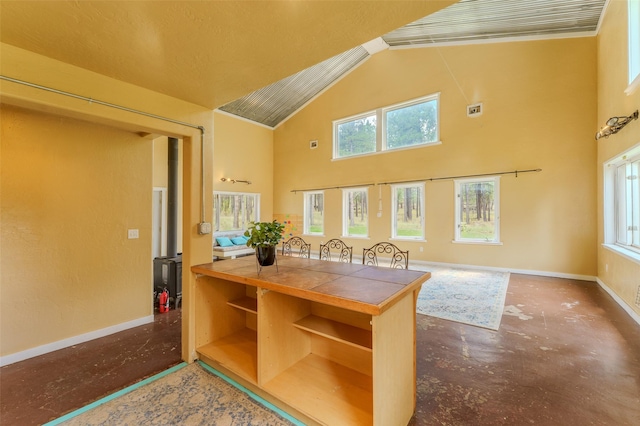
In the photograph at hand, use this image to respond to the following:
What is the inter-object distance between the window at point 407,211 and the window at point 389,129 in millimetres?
1151

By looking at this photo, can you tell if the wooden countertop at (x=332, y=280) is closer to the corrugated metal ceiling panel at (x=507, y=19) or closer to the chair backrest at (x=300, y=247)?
the chair backrest at (x=300, y=247)

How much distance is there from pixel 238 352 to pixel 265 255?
0.87m

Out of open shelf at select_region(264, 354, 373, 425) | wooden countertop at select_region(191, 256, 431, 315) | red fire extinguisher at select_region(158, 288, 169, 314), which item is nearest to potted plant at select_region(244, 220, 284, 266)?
wooden countertop at select_region(191, 256, 431, 315)

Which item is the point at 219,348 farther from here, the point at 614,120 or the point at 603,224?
the point at 603,224

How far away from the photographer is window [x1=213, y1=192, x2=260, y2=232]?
25.7 feet

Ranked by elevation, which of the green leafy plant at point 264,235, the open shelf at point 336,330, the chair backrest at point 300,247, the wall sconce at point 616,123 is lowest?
the open shelf at point 336,330

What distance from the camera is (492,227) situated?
5.83 meters

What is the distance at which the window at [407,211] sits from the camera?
6.75m

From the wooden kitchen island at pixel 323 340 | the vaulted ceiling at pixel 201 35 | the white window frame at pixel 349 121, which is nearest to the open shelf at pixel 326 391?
the wooden kitchen island at pixel 323 340

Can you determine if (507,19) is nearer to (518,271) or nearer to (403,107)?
(403,107)

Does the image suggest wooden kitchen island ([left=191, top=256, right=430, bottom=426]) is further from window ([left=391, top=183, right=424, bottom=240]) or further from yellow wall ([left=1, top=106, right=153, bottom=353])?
window ([left=391, top=183, right=424, bottom=240])

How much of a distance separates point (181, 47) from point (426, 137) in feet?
20.6

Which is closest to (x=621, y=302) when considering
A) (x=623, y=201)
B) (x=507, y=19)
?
(x=623, y=201)

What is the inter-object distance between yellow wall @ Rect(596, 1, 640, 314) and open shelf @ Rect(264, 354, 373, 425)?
367 cm
